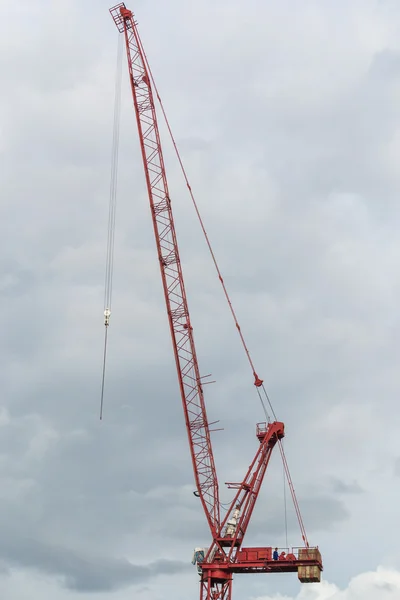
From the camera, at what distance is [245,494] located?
196125mm

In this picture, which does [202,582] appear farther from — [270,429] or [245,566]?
[270,429]

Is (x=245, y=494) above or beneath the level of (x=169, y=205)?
beneath

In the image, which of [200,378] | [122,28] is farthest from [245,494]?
[122,28]

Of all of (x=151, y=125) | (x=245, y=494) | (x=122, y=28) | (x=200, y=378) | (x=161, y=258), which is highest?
(x=122, y=28)

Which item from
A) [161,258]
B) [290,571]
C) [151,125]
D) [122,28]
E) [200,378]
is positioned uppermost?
[122,28]

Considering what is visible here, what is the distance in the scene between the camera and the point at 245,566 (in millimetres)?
192000

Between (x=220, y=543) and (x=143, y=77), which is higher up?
(x=143, y=77)

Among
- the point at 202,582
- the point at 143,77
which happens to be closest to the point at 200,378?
the point at 202,582

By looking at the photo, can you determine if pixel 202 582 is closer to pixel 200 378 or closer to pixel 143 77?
pixel 200 378

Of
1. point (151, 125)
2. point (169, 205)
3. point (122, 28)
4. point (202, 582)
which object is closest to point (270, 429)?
point (202, 582)

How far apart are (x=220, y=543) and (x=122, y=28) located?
8661 cm

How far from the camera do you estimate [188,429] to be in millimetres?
190750

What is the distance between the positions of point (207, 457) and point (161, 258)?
33.2 metres

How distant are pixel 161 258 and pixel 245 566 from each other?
52.1 m
